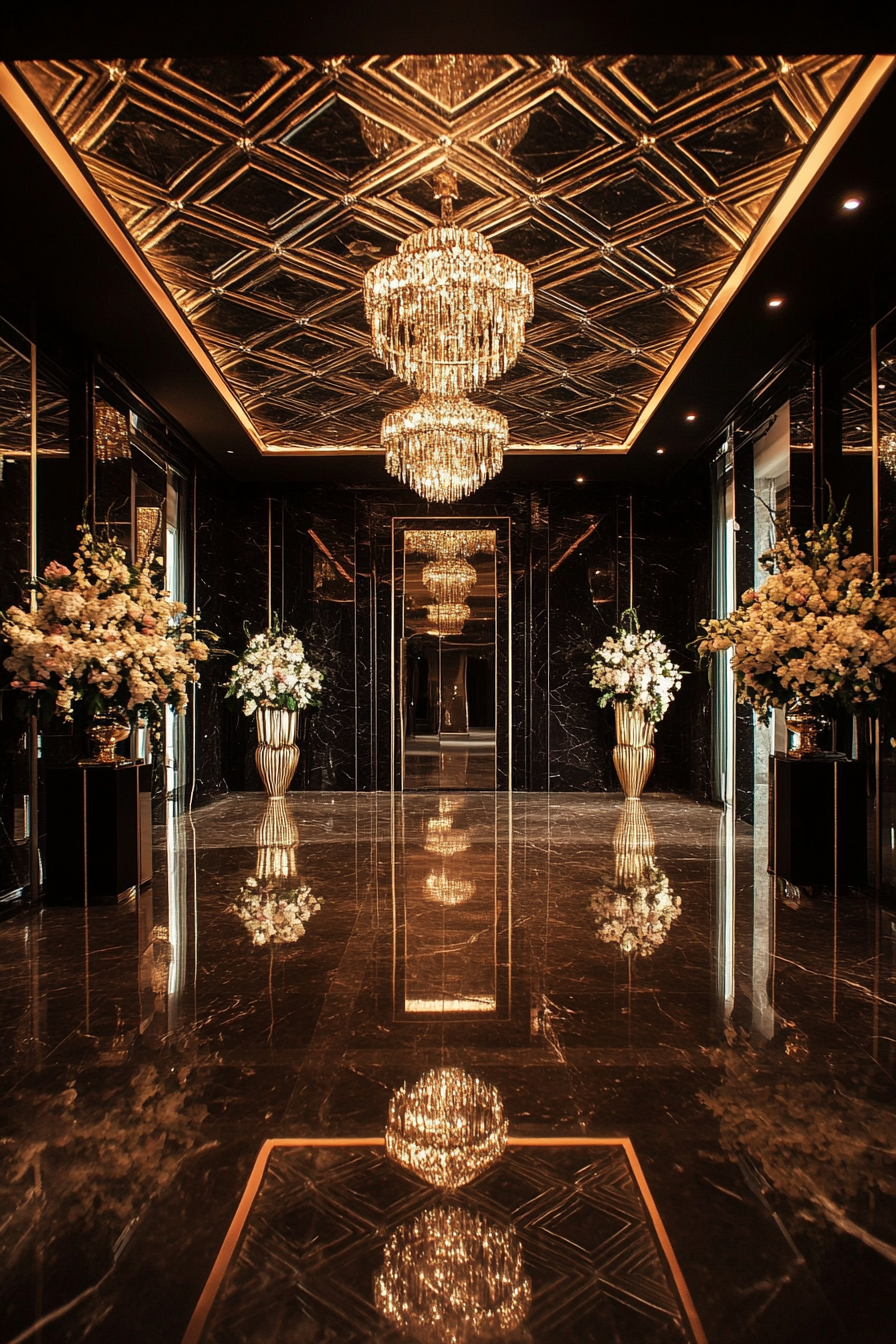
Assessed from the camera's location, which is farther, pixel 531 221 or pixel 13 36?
pixel 531 221

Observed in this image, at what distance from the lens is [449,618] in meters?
10.4

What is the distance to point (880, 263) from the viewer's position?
4.85 metres

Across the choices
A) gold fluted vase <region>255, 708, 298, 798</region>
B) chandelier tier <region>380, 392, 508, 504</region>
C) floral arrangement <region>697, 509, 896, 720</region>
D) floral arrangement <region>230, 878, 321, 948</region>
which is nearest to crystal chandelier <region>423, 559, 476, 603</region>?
gold fluted vase <region>255, 708, 298, 798</region>

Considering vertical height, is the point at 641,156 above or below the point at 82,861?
above

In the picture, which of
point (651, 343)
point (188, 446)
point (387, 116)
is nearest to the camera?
point (387, 116)

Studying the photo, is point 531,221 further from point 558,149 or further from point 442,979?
point 442,979

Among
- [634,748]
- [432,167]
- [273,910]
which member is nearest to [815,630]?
[432,167]

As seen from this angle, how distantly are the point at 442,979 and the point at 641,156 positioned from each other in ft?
13.4

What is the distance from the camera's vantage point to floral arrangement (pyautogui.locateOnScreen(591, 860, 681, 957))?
3.92 m

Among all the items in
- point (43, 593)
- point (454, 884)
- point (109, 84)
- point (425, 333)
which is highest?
point (109, 84)

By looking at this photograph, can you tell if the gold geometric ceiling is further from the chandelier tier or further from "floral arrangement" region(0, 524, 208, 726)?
"floral arrangement" region(0, 524, 208, 726)

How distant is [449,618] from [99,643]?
6098 millimetres

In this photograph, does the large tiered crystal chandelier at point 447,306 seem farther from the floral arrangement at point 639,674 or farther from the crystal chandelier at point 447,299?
the floral arrangement at point 639,674

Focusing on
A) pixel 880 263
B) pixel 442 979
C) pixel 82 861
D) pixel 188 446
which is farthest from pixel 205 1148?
pixel 188 446
